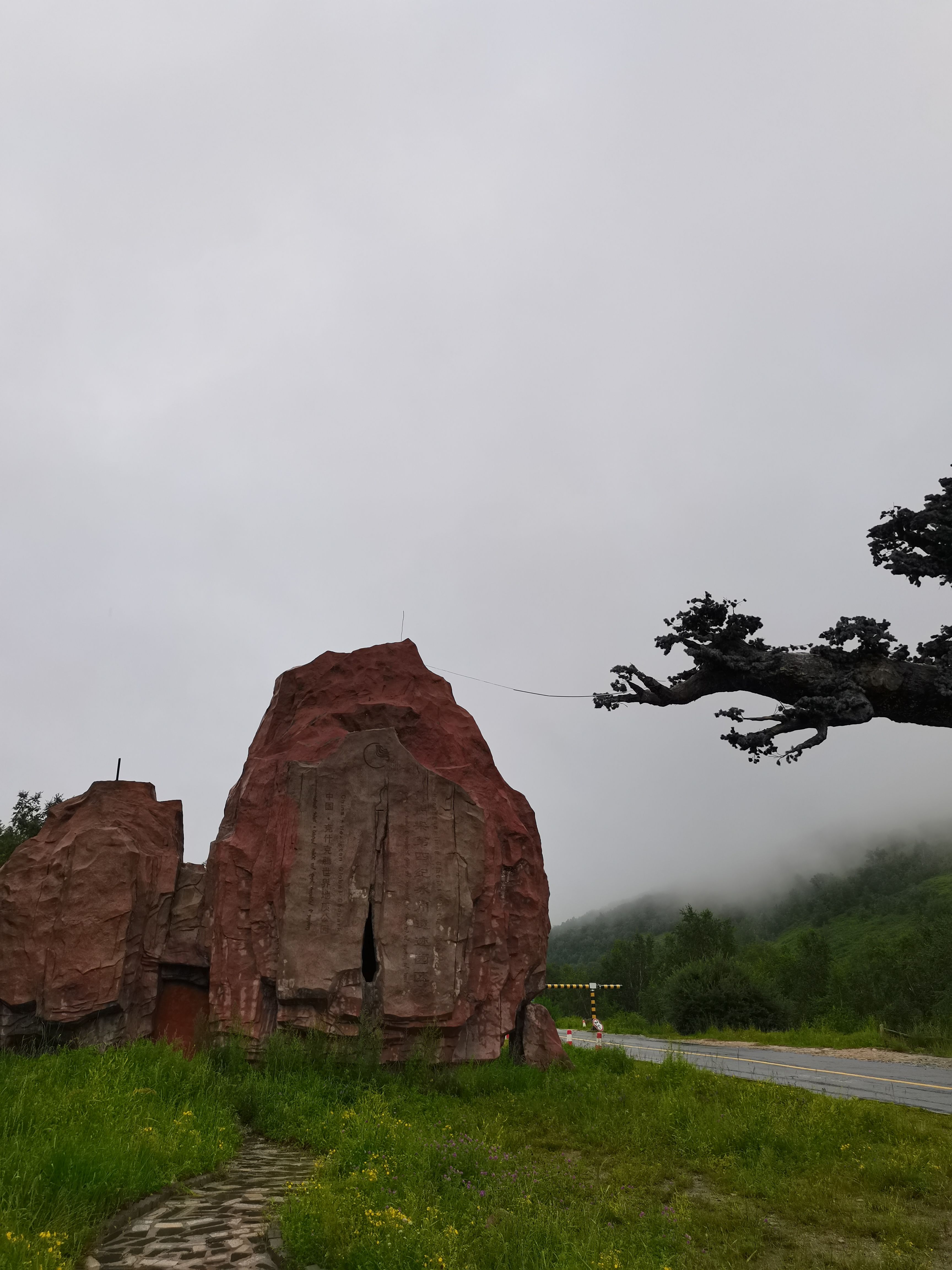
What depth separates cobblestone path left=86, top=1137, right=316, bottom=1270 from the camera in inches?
185

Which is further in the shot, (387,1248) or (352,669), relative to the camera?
(352,669)

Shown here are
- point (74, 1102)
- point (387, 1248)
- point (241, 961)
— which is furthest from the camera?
point (241, 961)

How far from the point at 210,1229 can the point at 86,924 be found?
5.49 meters

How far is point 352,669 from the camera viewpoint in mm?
12117

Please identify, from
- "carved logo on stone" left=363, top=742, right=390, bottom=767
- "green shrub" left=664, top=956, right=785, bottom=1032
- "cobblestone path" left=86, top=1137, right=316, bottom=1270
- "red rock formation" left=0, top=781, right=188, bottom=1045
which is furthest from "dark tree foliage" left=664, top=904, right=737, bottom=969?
"cobblestone path" left=86, top=1137, right=316, bottom=1270

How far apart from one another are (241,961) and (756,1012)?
2314 cm

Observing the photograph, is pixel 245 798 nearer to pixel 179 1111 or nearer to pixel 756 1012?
pixel 179 1111

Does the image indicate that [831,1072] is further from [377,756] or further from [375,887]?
[377,756]

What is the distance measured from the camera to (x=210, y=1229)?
523 centimetres

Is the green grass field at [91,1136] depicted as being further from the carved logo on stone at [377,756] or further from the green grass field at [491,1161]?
the carved logo on stone at [377,756]

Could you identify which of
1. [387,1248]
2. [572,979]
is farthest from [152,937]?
[572,979]

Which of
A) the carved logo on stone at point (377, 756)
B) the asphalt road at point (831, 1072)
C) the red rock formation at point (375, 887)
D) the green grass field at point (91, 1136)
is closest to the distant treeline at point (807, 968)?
the asphalt road at point (831, 1072)

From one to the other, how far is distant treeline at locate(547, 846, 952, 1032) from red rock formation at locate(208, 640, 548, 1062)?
1644 cm

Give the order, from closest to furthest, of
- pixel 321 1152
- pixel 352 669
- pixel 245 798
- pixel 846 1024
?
1. pixel 321 1152
2. pixel 245 798
3. pixel 352 669
4. pixel 846 1024
